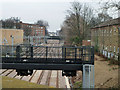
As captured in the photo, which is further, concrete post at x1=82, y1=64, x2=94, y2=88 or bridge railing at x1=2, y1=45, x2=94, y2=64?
bridge railing at x1=2, y1=45, x2=94, y2=64

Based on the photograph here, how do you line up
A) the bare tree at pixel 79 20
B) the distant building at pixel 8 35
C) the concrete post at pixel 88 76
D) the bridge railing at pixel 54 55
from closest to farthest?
the concrete post at pixel 88 76 → the bridge railing at pixel 54 55 → the distant building at pixel 8 35 → the bare tree at pixel 79 20

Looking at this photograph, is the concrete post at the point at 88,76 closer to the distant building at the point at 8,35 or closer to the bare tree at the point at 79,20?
the distant building at the point at 8,35

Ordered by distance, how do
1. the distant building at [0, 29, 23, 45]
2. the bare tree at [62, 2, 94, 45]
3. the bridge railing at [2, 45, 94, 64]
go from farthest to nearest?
1. the bare tree at [62, 2, 94, 45]
2. the distant building at [0, 29, 23, 45]
3. the bridge railing at [2, 45, 94, 64]

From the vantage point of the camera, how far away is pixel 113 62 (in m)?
18.7

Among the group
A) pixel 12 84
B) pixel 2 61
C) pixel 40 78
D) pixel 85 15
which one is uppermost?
pixel 85 15

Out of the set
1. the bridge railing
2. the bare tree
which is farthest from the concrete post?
the bare tree

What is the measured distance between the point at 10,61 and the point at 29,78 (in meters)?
6.63

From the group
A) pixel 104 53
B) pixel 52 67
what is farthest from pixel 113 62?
pixel 52 67

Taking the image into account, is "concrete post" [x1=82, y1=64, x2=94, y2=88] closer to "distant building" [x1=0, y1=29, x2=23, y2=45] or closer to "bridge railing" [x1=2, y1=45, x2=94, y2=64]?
"bridge railing" [x1=2, y1=45, x2=94, y2=64]

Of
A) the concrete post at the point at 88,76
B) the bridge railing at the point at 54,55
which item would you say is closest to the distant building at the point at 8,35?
the bridge railing at the point at 54,55

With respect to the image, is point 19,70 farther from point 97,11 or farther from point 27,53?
point 97,11

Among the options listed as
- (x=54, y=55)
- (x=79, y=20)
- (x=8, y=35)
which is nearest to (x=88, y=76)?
(x=54, y=55)

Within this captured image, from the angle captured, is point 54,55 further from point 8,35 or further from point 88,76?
point 8,35

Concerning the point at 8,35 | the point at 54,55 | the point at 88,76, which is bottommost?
the point at 88,76
